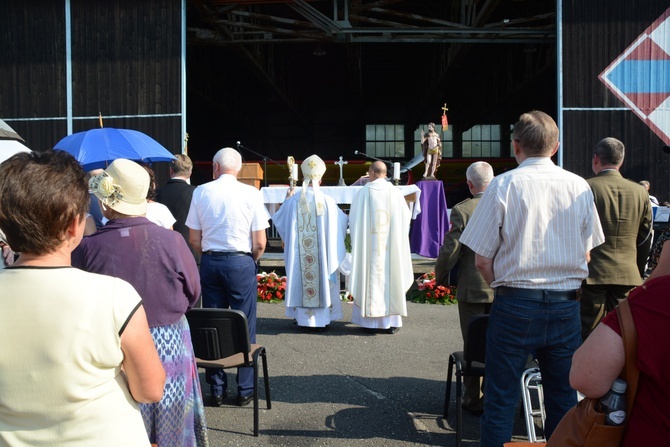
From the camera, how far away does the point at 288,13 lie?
1672cm

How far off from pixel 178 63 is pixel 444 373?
9.27m

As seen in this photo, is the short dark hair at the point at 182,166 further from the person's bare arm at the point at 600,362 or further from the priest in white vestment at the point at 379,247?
the person's bare arm at the point at 600,362

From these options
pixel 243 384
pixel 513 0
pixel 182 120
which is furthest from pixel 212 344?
pixel 513 0

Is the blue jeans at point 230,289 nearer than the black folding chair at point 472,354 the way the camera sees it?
No

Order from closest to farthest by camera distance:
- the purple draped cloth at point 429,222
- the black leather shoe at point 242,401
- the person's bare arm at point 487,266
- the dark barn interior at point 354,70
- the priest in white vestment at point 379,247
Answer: the person's bare arm at point 487,266 < the black leather shoe at point 242,401 < the priest in white vestment at point 379,247 < the purple draped cloth at point 429,222 < the dark barn interior at point 354,70

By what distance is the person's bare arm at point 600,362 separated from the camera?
1.50 meters

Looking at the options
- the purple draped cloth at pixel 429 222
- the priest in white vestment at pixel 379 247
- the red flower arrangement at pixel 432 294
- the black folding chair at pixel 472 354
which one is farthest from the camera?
the purple draped cloth at pixel 429 222

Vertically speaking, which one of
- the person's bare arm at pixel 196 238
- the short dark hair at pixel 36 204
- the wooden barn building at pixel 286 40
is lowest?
the person's bare arm at pixel 196 238

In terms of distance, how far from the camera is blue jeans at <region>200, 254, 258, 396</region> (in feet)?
14.8

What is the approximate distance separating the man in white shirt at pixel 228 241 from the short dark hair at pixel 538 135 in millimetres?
2360

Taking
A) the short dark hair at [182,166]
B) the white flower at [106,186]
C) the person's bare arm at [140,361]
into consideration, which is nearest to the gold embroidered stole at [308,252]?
the short dark hair at [182,166]

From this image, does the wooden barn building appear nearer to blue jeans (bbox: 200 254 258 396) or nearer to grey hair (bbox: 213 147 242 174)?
grey hair (bbox: 213 147 242 174)

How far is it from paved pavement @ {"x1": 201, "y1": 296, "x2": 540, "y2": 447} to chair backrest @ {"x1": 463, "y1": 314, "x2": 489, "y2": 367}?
0.64 meters

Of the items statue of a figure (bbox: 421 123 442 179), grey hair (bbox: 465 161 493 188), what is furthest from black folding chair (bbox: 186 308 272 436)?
statue of a figure (bbox: 421 123 442 179)
